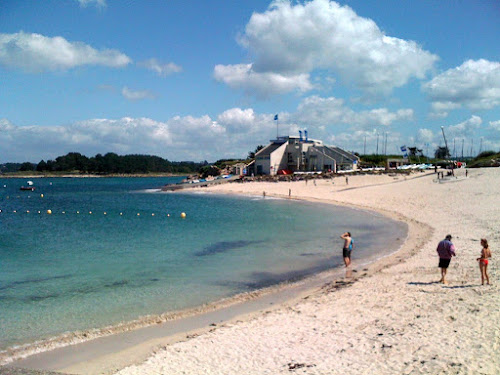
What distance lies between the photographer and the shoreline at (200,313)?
30.1ft

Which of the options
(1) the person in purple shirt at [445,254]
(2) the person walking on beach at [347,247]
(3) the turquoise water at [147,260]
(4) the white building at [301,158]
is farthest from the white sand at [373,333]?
(4) the white building at [301,158]

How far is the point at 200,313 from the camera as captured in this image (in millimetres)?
11703

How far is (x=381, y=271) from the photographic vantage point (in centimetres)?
1495

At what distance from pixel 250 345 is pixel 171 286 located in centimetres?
650

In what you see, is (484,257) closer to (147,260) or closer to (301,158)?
(147,260)

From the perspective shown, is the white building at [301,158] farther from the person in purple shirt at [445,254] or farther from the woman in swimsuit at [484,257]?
the woman in swimsuit at [484,257]

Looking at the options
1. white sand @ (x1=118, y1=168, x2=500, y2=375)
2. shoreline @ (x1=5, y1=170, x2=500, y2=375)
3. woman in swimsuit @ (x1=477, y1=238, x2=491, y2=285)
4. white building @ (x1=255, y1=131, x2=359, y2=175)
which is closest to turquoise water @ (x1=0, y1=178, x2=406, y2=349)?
shoreline @ (x1=5, y1=170, x2=500, y2=375)

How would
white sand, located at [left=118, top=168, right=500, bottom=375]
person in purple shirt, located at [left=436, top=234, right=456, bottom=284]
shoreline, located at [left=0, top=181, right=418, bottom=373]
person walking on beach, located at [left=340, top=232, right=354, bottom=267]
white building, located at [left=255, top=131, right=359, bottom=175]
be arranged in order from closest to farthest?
white sand, located at [left=118, top=168, right=500, bottom=375] → shoreline, located at [left=0, top=181, right=418, bottom=373] → person in purple shirt, located at [left=436, top=234, right=456, bottom=284] → person walking on beach, located at [left=340, top=232, right=354, bottom=267] → white building, located at [left=255, top=131, right=359, bottom=175]

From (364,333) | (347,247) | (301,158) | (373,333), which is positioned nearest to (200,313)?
(364,333)

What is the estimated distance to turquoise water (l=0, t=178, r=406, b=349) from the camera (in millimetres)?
12156

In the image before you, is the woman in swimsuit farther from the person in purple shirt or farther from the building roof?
the building roof

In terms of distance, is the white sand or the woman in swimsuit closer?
the white sand

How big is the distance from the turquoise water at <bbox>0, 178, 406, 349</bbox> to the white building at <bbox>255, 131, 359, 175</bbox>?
146ft

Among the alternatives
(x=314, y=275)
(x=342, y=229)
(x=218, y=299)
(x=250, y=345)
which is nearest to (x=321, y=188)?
(x=342, y=229)
